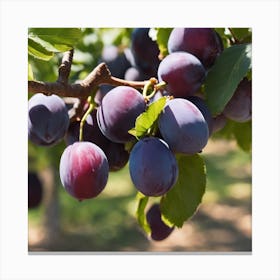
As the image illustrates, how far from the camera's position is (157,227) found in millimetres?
1029

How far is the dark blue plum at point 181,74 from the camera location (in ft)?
2.63

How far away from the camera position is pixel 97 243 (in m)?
4.68

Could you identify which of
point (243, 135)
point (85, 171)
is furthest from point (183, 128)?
point (243, 135)

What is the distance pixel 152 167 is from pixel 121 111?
11 centimetres

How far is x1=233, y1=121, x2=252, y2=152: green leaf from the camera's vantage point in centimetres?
113

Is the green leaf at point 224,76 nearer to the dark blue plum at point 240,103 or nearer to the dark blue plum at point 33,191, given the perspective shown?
the dark blue plum at point 240,103

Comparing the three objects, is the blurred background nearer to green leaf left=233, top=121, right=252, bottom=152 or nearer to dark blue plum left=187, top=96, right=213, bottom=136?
green leaf left=233, top=121, right=252, bottom=152

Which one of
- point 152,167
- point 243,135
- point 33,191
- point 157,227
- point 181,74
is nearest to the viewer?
point 152,167

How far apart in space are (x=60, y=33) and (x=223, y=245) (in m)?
3.99

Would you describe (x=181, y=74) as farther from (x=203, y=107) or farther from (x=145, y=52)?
(x=145, y=52)

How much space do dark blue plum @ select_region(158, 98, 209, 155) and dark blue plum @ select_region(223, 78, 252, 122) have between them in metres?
0.17

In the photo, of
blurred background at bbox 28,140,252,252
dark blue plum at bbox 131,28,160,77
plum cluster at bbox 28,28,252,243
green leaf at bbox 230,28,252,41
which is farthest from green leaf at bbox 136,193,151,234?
blurred background at bbox 28,140,252,252
